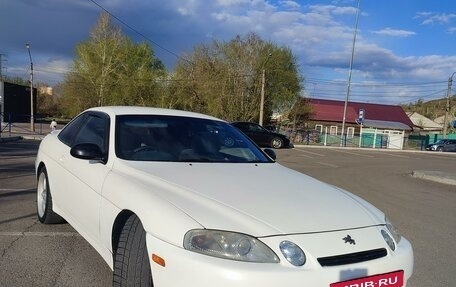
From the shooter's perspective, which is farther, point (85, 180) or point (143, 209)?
point (85, 180)

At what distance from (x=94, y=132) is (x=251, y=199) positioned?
7.60 ft

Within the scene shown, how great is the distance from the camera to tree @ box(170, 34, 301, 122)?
140 ft

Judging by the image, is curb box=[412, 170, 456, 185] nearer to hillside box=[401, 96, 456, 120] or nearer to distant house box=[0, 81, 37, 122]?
distant house box=[0, 81, 37, 122]

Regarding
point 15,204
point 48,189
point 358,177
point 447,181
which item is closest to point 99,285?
point 48,189

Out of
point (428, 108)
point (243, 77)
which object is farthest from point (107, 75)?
point (428, 108)

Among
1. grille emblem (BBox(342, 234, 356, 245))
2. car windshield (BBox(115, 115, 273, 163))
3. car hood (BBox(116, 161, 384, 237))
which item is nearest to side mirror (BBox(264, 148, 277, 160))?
car windshield (BBox(115, 115, 273, 163))

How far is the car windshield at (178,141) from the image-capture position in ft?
13.5

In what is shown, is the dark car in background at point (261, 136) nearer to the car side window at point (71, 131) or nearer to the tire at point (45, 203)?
the tire at point (45, 203)

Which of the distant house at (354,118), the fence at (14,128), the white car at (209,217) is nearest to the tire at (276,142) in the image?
the fence at (14,128)

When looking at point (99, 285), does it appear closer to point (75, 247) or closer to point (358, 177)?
point (75, 247)

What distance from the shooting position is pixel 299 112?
170 ft

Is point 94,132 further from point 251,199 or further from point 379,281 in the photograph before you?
point 379,281

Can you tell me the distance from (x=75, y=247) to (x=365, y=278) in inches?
128

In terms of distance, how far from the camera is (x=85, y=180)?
4176 millimetres
